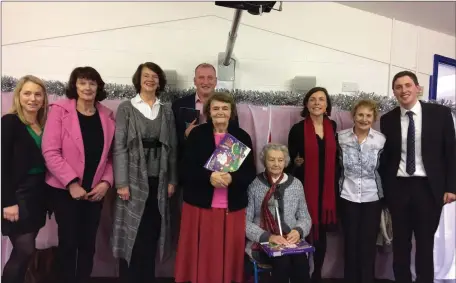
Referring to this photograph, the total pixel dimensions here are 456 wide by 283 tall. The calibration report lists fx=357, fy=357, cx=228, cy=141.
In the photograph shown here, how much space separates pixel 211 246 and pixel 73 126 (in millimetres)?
1012

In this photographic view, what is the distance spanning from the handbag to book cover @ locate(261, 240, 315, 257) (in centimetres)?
141

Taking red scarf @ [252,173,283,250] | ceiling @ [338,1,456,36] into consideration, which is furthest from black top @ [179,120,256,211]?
ceiling @ [338,1,456,36]

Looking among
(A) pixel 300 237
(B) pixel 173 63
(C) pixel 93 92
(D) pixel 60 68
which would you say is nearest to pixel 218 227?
(A) pixel 300 237

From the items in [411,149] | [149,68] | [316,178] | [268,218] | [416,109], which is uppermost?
[149,68]

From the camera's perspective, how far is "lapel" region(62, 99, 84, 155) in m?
1.92

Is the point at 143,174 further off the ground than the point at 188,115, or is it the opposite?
the point at 188,115

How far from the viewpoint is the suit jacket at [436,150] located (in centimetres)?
217

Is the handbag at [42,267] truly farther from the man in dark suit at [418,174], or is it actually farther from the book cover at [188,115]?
the man in dark suit at [418,174]

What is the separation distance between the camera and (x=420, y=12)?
3363mm

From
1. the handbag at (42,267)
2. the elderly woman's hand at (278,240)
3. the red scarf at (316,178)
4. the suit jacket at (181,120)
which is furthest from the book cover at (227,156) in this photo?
the handbag at (42,267)

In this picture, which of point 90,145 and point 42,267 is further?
point 42,267

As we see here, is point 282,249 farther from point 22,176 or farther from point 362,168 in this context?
point 22,176

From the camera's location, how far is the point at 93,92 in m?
2.00

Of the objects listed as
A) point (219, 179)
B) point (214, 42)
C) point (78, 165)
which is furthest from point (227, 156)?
point (214, 42)
